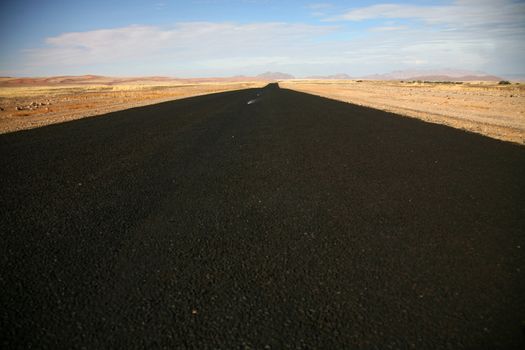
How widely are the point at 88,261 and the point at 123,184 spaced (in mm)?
2696

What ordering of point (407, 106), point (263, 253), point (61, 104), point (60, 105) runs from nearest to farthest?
point (263, 253) → point (407, 106) → point (60, 105) → point (61, 104)

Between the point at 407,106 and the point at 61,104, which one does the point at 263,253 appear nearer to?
the point at 407,106

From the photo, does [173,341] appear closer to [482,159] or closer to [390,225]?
[390,225]

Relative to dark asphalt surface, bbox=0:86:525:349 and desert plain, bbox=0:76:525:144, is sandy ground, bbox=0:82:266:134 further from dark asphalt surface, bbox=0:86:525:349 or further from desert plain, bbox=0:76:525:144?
dark asphalt surface, bbox=0:86:525:349

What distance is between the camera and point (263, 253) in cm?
333

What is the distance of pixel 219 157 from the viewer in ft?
25.3

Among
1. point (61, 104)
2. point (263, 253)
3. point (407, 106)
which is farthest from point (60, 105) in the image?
point (263, 253)

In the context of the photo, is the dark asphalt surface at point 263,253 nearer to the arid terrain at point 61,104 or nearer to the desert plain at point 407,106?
the desert plain at point 407,106

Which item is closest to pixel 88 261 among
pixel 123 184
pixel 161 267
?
pixel 161 267

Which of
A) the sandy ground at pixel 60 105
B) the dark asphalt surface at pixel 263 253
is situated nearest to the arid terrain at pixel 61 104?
the sandy ground at pixel 60 105

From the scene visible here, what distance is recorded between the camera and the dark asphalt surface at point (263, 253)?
229 cm

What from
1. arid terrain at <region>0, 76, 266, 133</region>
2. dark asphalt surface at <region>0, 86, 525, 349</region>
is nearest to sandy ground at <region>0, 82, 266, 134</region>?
arid terrain at <region>0, 76, 266, 133</region>

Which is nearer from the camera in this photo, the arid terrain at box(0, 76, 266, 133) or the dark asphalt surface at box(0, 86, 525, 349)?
the dark asphalt surface at box(0, 86, 525, 349)

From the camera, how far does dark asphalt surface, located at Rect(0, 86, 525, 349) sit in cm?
229
